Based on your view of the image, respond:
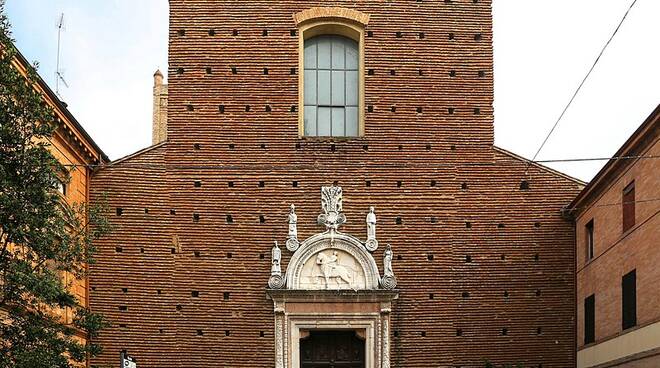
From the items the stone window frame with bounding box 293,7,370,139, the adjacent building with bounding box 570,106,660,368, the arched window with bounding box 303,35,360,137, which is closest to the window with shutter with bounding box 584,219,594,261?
the adjacent building with bounding box 570,106,660,368

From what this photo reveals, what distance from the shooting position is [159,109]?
4022 cm

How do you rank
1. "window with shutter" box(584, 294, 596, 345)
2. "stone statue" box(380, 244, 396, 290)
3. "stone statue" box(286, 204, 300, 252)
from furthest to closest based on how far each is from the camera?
1. "stone statue" box(286, 204, 300, 252)
2. "stone statue" box(380, 244, 396, 290)
3. "window with shutter" box(584, 294, 596, 345)

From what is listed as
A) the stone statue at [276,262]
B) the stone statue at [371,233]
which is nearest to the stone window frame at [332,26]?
the stone statue at [371,233]

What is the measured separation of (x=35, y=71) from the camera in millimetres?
13883

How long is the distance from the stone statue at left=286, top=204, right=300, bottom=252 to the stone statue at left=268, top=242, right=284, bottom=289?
249mm

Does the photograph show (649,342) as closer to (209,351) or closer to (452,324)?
(452,324)

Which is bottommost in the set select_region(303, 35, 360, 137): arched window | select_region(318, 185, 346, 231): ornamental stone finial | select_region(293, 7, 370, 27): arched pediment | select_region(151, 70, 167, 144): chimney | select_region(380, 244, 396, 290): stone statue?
select_region(380, 244, 396, 290): stone statue

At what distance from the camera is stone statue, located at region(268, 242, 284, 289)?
70.6 ft

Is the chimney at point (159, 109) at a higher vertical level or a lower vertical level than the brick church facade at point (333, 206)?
higher

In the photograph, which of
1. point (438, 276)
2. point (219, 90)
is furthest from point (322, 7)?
Result: point (438, 276)

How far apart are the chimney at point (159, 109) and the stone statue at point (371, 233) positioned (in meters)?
18.9

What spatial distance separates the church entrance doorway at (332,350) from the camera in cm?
2192

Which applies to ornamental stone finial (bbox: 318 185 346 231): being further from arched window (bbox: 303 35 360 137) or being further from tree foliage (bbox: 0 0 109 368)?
tree foliage (bbox: 0 0 109 368)

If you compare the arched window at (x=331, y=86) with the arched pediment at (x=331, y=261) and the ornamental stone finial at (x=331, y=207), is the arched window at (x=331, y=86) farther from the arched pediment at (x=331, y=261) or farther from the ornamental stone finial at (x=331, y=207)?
the arched pediment at (x=331, y=261)
